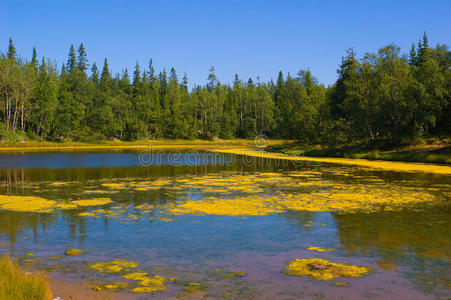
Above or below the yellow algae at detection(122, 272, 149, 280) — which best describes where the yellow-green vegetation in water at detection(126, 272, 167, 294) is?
below

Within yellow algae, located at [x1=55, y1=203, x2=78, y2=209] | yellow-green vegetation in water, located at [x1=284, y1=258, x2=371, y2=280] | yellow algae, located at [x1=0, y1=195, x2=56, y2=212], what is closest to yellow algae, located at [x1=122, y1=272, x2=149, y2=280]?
yellow-green vegetation in water, located at [x1=284, y1=258, x2=371, y2=280]

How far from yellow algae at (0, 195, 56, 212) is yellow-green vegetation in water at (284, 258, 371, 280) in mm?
11505

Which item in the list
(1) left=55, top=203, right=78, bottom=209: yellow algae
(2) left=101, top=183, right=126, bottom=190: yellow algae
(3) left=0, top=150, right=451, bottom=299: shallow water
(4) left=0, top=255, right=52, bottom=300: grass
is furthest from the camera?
(2) left=101, top=183, right=126, bottom=190: yellow algae

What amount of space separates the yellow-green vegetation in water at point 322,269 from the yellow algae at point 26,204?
11.5 metres

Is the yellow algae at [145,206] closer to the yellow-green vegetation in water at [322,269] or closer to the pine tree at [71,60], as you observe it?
the yellow-green vegetation in water at [322,269]

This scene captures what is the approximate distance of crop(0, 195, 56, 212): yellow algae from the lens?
16094 millimetres

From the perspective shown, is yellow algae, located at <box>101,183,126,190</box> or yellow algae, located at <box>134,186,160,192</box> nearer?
yellow algae, located at <box>134,186,160,192</box>

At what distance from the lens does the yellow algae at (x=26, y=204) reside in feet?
52.8

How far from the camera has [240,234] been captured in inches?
483

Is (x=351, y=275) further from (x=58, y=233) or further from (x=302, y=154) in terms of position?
(x=302, y=154)

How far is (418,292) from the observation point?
7.57m

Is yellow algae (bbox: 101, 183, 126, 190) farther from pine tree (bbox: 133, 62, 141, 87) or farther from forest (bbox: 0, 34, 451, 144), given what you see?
pine tree (bbox: 133, 62, 141, 87)

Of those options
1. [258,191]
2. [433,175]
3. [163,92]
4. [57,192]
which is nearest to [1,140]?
[163,92]

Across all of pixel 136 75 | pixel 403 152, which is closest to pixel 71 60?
pixel 136 75
